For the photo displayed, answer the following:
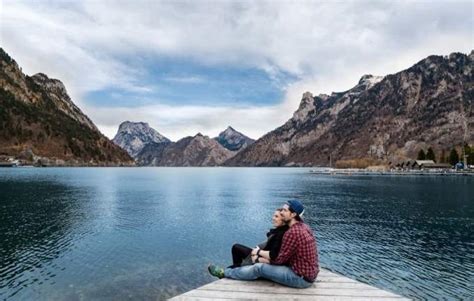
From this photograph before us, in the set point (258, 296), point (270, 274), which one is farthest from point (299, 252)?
point (258, 296)

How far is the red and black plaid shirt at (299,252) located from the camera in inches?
520

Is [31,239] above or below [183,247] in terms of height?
above

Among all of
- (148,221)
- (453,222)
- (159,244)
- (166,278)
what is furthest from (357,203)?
(166,278)

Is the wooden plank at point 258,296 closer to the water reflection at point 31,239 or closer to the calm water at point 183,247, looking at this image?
the calm water at point 183,247

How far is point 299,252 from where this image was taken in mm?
13375

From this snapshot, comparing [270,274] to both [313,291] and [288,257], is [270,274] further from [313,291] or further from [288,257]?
[313,291]

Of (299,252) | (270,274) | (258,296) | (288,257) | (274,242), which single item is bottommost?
(258,296)

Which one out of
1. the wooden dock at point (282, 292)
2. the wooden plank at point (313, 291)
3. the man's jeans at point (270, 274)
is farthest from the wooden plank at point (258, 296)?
the man's jeans at point (270, 274)

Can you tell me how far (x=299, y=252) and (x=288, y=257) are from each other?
48 centimetres

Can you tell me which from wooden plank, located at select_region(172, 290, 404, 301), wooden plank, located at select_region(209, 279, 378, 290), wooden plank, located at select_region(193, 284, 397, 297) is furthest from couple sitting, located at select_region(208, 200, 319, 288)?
wooden plank, located at select_region(172, 290, 404, 301)

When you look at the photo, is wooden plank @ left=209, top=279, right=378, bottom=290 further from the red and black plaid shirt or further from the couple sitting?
the red and black plaid shirt

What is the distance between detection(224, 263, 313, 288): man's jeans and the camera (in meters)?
13.2

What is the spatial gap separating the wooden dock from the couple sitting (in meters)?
0.34

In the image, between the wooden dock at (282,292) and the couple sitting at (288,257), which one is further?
the couple sitting at (288,257)
